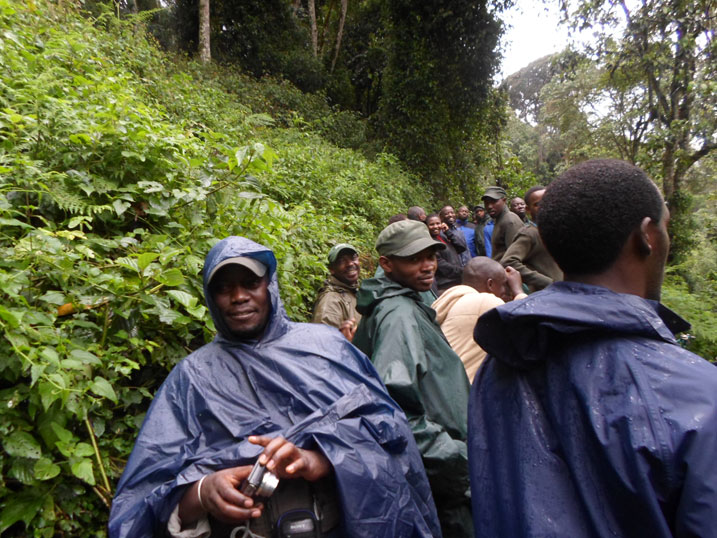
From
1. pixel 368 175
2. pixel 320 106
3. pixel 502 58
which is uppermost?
pixel 502 58

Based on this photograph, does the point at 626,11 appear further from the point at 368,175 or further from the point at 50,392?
the point at 50,392

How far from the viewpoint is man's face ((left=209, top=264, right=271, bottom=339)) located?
2.12 m

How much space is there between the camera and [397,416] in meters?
2.04

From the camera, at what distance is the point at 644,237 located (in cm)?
118

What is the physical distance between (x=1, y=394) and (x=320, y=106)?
16.0 meters

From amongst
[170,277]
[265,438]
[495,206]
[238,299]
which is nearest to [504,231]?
[495,206]

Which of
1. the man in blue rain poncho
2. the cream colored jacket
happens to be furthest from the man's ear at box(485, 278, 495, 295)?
the man in blue rain poncho

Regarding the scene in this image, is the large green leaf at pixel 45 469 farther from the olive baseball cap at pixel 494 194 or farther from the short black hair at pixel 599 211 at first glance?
the olive baseball cap at pixel 494 194

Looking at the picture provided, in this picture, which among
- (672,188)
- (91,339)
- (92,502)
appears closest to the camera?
(92,502)

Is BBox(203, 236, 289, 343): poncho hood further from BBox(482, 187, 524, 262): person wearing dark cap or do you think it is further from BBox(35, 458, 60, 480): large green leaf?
BBox(482, 187, 524, 262): person wearing dark cap

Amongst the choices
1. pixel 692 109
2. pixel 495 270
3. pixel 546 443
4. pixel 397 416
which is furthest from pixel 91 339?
pixel 692 109

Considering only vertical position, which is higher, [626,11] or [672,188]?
[626,11]

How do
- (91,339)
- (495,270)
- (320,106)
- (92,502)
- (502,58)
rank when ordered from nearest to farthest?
(92,502) < (91,339) < (495,270) < (502,58) < (320,106)

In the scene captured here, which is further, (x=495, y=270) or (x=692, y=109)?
(x=692, y=109)
